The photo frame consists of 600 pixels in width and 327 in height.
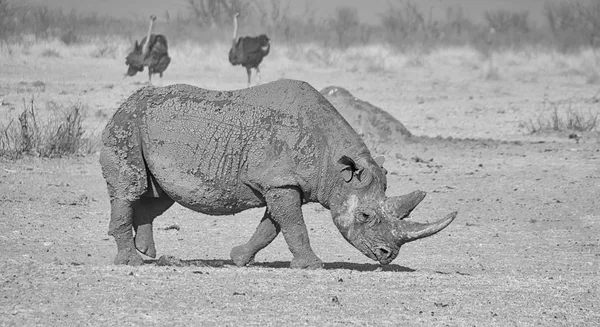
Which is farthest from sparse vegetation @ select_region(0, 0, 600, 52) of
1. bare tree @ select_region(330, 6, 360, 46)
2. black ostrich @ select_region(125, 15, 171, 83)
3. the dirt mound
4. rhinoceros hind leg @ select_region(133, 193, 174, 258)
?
rhinoceros hind leg @ select_region(133, 193, 174, 258)

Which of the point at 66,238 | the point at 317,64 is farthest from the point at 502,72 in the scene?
the point at 66,238

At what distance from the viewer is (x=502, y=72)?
33.7m

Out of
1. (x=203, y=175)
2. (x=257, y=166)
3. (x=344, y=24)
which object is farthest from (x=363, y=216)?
(x=344, y=24)

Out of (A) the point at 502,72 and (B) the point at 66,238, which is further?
(A) the point at 502,72

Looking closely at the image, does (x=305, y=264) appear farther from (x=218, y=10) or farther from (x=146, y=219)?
(x=218, y=10)

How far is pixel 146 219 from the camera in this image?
944cm

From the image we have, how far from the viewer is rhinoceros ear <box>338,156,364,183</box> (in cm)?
852

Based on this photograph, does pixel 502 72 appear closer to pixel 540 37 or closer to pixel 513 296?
pixel 540 37

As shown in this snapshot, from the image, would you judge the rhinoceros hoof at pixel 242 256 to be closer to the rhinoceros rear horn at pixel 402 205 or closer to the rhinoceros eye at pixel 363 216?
the rhinoceros eye at pixel 363 216

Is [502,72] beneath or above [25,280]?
beneath

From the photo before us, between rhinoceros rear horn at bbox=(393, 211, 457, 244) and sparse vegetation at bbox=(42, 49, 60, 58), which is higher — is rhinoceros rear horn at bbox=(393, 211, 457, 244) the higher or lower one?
the higher one

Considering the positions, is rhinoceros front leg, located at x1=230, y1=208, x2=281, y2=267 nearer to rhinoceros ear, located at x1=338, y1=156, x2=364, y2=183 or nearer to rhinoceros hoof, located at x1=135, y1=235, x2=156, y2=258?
rhinoceros hoof, located at x1=135, y1=235, x2=156, y2=258

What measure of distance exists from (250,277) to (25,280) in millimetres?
1499

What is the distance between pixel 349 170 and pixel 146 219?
6.14ft
